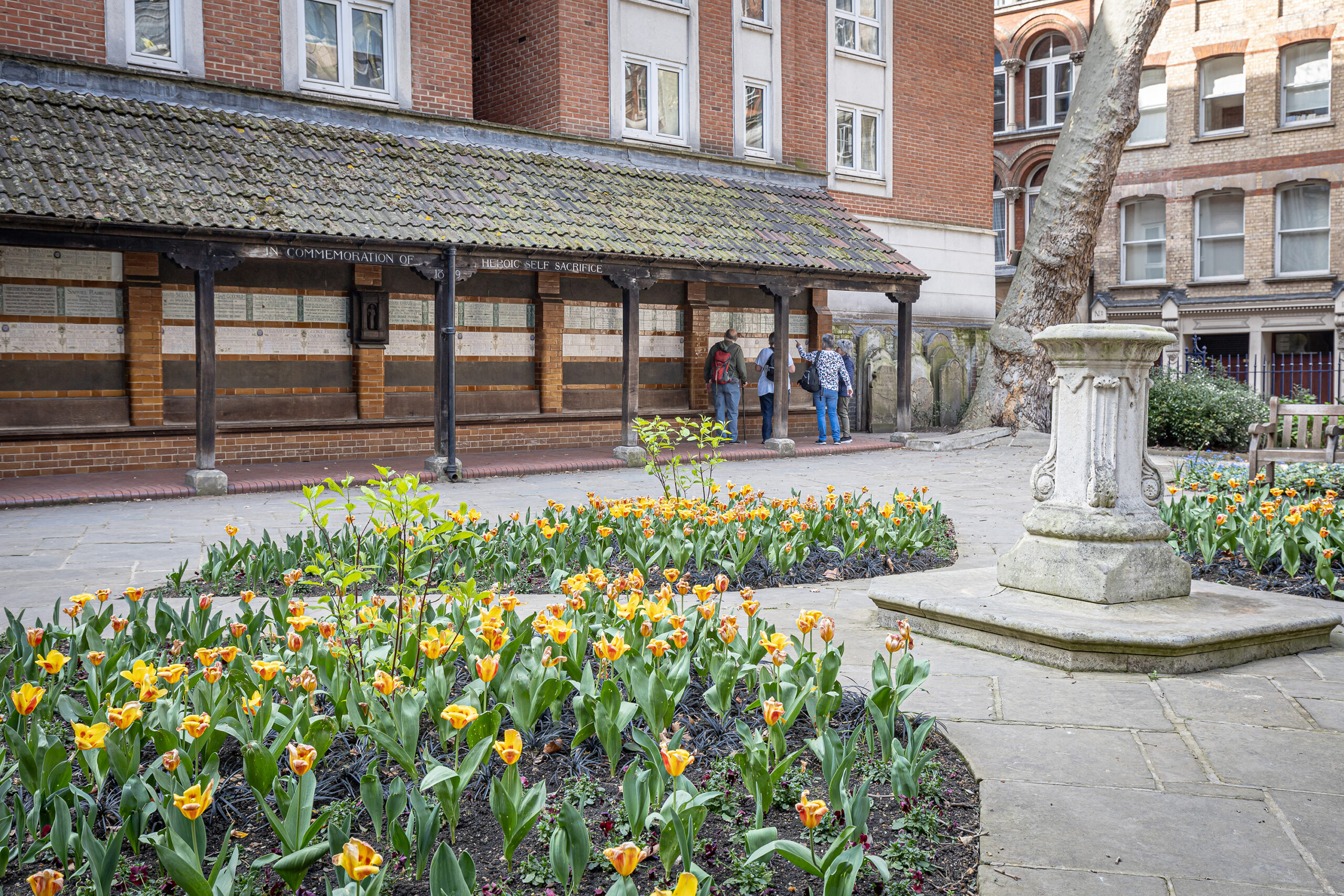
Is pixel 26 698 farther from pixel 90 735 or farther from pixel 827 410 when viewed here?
pixel 827 410

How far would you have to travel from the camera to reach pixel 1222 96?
2770 centimetres

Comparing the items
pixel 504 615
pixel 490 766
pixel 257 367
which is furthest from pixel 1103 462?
pixel 257 367

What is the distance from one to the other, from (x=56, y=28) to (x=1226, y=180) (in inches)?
1022

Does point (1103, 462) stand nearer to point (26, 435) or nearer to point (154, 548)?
point (154, 548)

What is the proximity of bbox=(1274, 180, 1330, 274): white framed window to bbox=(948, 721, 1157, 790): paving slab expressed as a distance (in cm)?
2707

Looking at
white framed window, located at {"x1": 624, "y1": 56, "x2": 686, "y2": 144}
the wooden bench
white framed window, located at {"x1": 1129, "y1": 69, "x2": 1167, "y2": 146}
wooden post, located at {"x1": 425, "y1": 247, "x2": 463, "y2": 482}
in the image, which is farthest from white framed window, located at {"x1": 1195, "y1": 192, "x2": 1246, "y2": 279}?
wooden post, located at {"x1": 425, "y1": 247, "x2": 463, "y2": 482}

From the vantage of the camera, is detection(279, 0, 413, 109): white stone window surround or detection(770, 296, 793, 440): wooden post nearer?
detection(279, 0, 413, 109): white stone window surround

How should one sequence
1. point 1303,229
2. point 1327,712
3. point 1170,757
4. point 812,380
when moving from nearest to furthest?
point 1170,757 < point 1327,712 < point 812,380 < point 1303,229

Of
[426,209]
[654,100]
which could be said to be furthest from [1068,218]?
[426,209]

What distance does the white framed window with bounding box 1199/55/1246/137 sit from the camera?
27469 mm

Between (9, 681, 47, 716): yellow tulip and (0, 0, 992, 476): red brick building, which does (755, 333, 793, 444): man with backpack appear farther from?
(9, 681, 47, 716): yellow tulip

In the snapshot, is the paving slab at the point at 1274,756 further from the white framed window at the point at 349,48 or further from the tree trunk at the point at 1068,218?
the tree trunk at the point at 1068,218

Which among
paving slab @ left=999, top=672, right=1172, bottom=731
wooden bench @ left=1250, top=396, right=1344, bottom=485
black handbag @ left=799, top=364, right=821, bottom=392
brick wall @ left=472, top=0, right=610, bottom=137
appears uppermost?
brick wall @ left=472, top=0, right=610, bottom=137

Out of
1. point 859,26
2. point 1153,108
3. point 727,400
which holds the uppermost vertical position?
point 1153,108
